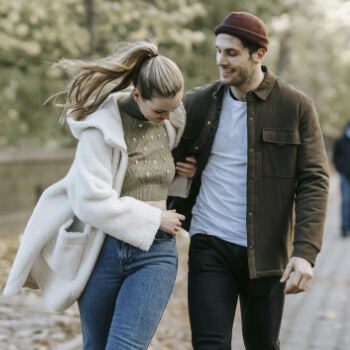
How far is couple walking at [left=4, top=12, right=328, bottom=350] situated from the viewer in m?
2.95

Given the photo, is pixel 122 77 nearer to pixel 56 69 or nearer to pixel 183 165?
pixel 183 165

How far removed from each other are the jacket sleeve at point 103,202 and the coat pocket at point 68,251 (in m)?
0.10

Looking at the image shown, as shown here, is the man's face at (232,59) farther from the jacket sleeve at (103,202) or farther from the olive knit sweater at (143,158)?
the jacket sleeve at (103,202)

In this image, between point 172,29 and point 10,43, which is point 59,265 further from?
point 10,43

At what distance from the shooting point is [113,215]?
2.90 m

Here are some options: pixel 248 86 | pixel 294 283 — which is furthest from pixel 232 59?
pixel 294 283

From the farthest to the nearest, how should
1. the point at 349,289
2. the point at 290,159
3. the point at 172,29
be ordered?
the point at 172,29
the point at 349,289
the point at 290,159

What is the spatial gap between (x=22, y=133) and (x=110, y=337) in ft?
44.6

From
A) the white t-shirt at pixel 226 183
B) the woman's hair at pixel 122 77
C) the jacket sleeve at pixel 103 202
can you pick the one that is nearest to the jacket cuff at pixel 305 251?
the white t-shirt at pixel 226 183

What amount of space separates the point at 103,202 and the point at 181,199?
0.77 m

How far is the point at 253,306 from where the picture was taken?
348cm

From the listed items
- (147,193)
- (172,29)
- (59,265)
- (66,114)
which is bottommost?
(59,265)

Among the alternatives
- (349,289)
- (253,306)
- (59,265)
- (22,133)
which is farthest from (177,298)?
(22,133)

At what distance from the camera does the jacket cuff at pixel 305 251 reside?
3277mm
